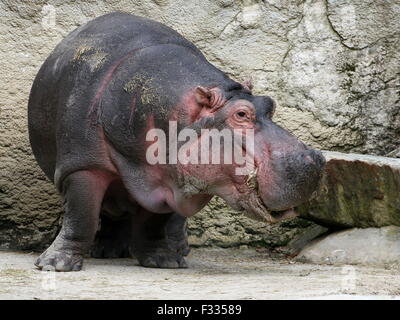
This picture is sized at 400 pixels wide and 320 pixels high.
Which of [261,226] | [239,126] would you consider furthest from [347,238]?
[239,126]

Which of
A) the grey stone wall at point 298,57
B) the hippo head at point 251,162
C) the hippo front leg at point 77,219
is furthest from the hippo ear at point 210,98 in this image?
the grey stone wall at point 298,57

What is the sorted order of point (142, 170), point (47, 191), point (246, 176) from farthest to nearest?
1. point (47, 191)
2. point (142, 170)
3. point (246, 176)

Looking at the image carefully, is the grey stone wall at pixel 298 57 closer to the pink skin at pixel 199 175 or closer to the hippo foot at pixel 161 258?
the hippo foot at pixel 161 258

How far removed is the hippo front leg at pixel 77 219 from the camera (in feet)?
17.8

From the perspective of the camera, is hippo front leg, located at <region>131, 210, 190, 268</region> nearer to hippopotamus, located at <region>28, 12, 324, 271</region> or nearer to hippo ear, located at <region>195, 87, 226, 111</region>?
hippopotamus, located at <region>28, 12, 324, 271</region>

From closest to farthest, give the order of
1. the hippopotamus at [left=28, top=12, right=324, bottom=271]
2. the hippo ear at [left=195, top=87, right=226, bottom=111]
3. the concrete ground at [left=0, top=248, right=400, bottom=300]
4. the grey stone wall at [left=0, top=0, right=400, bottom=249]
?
the concrete ground at [left=0, top=248, right=400, bottom=300] < the hippopotamus at [left=28, top=12, right=324, bottom=271] < the hippo ear at [left=195, top=87, right=226, bottom=111] < the grey stone wall at [left=0, top=0, right=400, bottom=249]

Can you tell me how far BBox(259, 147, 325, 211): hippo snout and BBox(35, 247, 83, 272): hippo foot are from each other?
115 centimetres

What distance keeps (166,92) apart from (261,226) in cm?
176

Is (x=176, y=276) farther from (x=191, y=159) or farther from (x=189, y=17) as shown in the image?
(x=189, y=17)

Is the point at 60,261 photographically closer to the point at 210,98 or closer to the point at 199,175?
the point at 199,175

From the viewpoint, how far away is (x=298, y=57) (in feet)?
22.4

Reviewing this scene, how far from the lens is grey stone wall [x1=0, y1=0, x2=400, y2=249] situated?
6.77 meters

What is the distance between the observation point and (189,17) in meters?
6.79

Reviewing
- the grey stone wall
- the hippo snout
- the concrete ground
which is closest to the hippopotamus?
the hippo snout
